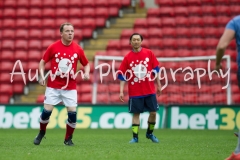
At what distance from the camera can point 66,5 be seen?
23.7m

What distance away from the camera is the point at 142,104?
1168 cm

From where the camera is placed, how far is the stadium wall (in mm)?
17328

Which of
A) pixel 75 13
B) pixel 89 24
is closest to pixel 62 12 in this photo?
pixel 75 13

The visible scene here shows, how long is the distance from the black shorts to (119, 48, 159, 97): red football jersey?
0.11 meters

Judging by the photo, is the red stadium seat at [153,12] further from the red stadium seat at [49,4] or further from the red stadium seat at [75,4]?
the red stadium seat at [49,4]

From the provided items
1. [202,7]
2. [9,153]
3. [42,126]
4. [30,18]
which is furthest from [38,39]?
[9,153]

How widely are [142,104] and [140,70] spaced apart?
2.10ft

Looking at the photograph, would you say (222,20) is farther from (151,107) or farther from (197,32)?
(151,107)

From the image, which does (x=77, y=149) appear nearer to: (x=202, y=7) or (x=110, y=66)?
(x=110, y=66)

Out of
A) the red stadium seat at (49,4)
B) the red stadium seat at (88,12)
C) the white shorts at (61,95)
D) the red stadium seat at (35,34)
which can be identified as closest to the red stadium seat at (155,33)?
the red stadium seat at (88,12)

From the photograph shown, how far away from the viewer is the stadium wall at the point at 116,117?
17.3 m

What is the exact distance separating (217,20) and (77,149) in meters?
13.1

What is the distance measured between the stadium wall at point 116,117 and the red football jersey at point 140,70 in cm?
599

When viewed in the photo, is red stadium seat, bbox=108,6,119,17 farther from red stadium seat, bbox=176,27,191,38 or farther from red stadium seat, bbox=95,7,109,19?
red stadium seat, bbox=176,27,191,38
